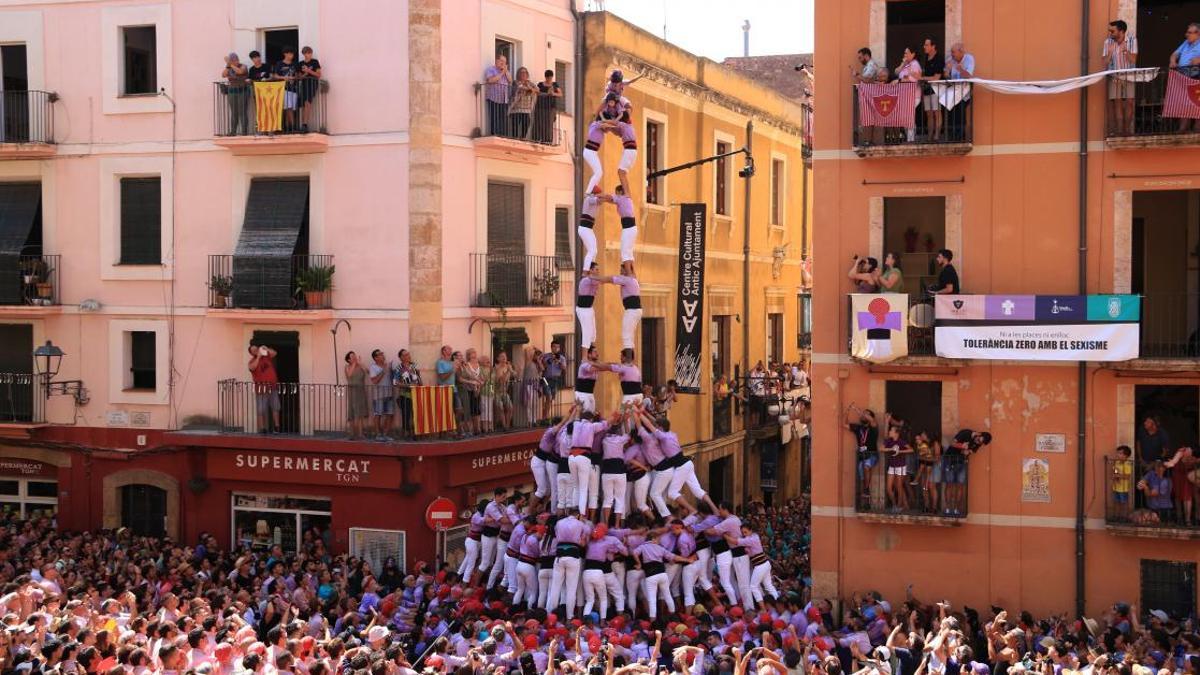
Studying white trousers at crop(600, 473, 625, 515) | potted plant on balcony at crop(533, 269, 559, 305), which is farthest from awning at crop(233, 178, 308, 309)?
white trousers at crop(600, 473, 625, 515)

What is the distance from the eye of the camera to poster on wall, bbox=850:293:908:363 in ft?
74.6

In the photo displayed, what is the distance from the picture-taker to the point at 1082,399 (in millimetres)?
22531

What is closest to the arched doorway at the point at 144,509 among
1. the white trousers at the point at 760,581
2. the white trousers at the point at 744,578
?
the white trousers at the point at 744,578

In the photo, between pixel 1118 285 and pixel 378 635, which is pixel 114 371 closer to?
pixel 378 635

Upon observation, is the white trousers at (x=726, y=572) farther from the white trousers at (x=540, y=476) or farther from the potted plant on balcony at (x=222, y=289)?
the potted plant on balcony at (x=222, y=289)

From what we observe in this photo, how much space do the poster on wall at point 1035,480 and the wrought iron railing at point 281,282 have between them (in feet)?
44.2

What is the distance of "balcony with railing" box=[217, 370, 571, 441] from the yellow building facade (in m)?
4.09

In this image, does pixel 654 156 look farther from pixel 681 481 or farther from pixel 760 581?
pixel 760 581

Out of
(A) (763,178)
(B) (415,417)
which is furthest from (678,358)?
(A) (763,178)

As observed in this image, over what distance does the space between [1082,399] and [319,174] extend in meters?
15.0

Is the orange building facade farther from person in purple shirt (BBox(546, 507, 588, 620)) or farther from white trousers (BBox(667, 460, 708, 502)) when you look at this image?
person in purple shirt (BBox(546, 507, 588, 620))

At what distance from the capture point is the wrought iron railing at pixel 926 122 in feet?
74.0

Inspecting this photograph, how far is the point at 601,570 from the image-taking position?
2158cm

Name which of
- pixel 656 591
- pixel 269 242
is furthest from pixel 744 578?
pixel 269 242
